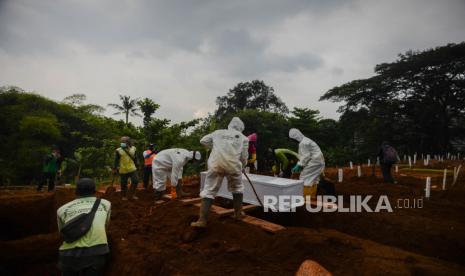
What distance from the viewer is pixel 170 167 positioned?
252 inches

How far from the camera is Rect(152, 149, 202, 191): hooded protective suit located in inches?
241

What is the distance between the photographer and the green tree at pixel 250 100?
32.3 metres

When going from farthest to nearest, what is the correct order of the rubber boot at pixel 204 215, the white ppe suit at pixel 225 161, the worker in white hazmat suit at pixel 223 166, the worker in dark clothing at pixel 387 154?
the worker in dark clothing at pixel 387 154 → the white ppe suit at pixel 225 161 → the worker in white hazmat suit at pixel 223 166 → the rubber boot at pixel 204 215

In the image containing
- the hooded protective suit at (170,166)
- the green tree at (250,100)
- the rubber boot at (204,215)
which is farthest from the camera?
the green tree at (250,100)

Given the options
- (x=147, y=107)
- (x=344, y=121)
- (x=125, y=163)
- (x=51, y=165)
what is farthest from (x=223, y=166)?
(x=344, y=121)

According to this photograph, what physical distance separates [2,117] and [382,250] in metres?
24.8

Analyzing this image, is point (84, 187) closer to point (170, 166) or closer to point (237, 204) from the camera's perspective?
point (237, 204)

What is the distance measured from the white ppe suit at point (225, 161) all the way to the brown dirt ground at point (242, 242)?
1.67 feet

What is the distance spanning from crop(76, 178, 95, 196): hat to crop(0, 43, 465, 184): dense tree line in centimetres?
1581

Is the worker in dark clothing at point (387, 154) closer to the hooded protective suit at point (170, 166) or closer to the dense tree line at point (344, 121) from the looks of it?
the hooded protective suit at point (170, 166)

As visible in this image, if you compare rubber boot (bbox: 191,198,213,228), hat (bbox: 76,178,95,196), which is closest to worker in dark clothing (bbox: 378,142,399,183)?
rubber boot (bbox: 191,198,213,228)

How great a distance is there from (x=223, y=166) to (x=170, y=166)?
276 cm

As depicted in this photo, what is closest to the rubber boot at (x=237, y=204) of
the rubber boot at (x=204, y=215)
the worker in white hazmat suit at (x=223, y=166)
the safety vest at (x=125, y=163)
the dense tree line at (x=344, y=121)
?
the worker in white hazmat suit at (x=223, y=166)

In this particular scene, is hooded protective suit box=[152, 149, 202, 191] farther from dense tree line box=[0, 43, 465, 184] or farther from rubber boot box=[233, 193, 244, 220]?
dense tree line box=[0, 43, 465, 184]
